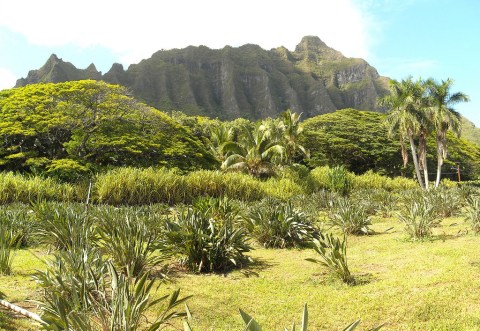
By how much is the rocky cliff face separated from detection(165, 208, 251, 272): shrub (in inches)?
3889

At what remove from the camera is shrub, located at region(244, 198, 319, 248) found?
8.13 m

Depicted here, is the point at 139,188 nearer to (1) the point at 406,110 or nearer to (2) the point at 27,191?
(2) the point at 27,191

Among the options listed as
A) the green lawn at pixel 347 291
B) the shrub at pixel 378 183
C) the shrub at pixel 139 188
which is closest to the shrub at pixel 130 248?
the green lawn at pixel 347 291

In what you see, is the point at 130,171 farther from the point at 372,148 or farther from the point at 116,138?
the point at 372,148

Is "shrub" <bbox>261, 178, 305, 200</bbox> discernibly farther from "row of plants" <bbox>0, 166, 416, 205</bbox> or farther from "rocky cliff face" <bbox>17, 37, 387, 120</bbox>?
"rocky cliff face" <bbox>17, 37, 387, 120</bbox>

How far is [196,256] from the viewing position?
6012mm

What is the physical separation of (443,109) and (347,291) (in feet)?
88.3

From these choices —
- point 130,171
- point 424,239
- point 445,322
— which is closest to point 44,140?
point 130,171

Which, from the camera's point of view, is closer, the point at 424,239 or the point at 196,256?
the point at 196,256

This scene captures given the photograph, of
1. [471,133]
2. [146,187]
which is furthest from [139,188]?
[471,133]

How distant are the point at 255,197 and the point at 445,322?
604 inches

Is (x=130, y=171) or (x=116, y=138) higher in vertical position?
(x=116, y=138)

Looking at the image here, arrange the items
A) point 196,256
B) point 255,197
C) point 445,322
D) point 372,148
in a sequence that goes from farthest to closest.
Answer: point 372,148 < point 255,197 < point 196,256 < point 445,322

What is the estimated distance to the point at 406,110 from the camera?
86.9 ft
